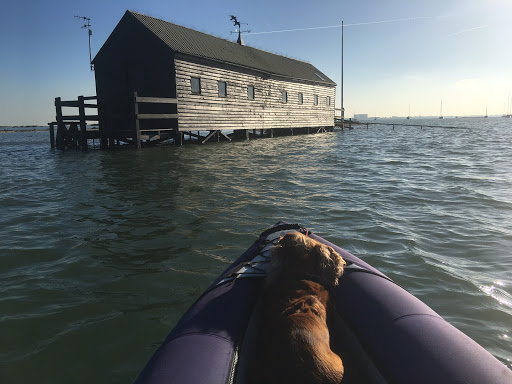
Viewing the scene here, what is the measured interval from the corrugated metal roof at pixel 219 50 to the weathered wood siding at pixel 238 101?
1.65 feet

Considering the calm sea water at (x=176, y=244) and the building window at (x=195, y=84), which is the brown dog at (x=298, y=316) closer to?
the calm sea water at (x=176, y=244)

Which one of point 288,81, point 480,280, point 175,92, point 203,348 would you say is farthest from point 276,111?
point 203,348

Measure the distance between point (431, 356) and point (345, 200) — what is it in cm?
567

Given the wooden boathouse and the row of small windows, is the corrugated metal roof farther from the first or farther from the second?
the row of small windows

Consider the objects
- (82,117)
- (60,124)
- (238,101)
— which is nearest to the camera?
(82,117)

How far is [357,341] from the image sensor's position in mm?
2004

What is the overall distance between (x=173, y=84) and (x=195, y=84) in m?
1.62

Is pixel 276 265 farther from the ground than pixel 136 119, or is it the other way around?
pixel 136 119

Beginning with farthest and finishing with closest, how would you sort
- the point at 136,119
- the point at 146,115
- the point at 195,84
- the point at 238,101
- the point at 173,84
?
the point at 238,101 → the point at 195,84 → the point at 173,84 → the point at 136,119 → the point at 146,115

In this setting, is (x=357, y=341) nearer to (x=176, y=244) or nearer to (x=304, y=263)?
(x=304, y=263)

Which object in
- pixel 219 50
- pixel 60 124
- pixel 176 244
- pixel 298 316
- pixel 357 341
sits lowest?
pixel 176 244

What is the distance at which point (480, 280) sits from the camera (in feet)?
12.1

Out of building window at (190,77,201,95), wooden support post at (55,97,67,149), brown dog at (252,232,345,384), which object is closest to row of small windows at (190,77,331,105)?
building window at (190,77,201,95)

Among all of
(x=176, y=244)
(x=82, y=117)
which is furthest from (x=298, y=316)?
(x=82, y=117)
